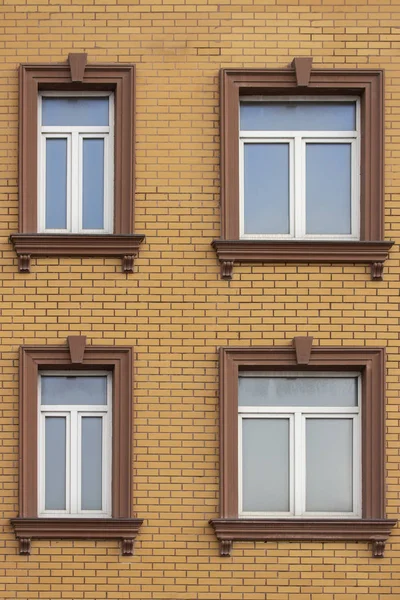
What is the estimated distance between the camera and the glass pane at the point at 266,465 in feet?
32.7

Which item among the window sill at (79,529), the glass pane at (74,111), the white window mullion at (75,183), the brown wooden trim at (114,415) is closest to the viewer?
the window sill at (79,529)

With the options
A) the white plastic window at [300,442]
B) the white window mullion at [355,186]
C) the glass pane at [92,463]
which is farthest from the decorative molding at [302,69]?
the glass pane at [92,463]

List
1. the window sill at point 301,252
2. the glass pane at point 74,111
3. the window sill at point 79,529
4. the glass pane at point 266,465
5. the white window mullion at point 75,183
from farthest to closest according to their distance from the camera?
the glass pane at point 74,111 → the white window mullion at point 75,183 → the glass pane at point 266,465 → the window sill at point 301,252 → the window sill at point 79,529

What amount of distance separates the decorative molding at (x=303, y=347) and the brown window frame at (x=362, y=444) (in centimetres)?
5

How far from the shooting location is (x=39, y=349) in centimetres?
981

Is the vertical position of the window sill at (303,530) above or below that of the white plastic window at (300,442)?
below

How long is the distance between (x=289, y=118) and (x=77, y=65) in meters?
2.10

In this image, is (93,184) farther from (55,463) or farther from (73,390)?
(55,463)

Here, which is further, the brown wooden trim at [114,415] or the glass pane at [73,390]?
the glass pane at [73,390]

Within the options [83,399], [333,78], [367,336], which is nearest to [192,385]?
[83,399]

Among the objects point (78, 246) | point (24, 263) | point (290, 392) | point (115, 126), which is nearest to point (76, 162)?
point (115, 126)

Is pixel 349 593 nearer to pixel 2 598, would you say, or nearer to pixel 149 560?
pixel 149 560

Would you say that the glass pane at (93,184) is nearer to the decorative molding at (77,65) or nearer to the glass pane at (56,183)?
the glass pane at (56,183)

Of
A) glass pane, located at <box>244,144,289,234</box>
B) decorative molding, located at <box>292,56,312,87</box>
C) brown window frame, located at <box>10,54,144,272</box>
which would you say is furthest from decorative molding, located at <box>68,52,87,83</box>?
decorative molding, located at <box>292,56,312,87</box>
